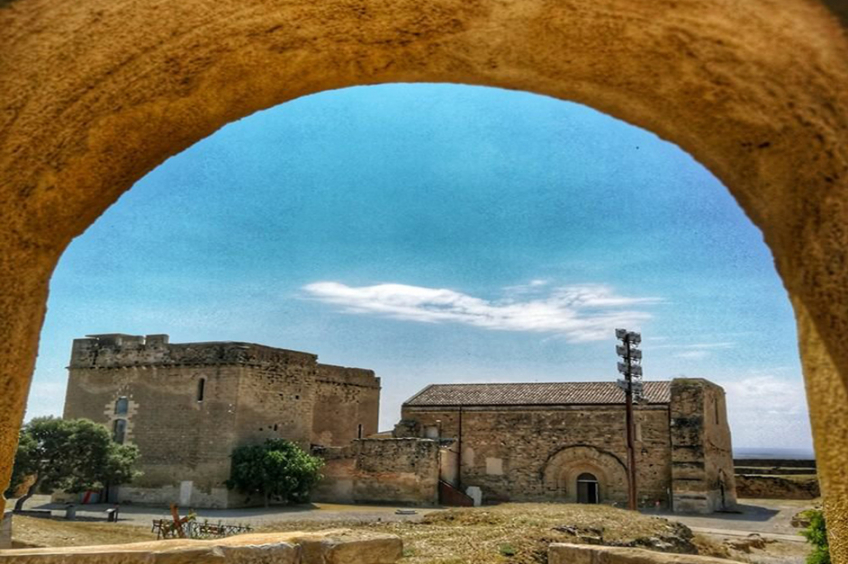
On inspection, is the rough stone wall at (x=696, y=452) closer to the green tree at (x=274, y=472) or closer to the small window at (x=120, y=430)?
the green tree at (x=274, y=472)

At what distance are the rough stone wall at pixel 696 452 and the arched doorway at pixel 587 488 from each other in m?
3.32

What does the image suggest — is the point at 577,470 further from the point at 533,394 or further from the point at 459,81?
the point at 459,81

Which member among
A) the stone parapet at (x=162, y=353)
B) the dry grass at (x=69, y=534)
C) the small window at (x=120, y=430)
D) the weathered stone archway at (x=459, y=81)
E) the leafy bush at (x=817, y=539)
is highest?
the stone parapet at (x=162, y=353)

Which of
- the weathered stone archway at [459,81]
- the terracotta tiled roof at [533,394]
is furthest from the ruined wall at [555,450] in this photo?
the weathered stone archway at [459,81]

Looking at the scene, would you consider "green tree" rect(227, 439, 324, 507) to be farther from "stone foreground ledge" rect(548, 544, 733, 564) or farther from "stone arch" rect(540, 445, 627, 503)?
"stone foreground ledge" rect(548, 544, 733, 564)

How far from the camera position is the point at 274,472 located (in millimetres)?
26156

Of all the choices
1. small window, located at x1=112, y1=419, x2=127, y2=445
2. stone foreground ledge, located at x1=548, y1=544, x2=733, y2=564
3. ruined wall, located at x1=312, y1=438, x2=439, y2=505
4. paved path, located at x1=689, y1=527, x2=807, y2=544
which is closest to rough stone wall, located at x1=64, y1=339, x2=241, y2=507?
small window, located at x1=112, y1=419, x2=127, y2=445

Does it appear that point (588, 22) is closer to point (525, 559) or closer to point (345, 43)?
point (345, 43)

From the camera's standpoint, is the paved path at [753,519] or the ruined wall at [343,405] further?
the ruined wall at [343,405]

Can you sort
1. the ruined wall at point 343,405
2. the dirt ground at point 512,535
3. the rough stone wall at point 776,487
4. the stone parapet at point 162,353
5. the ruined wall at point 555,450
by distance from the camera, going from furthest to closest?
the rough stone wall at point 776,487
the ruined wall at point 343,405
the ruined wall at point 555,450
the stone parapet at point 162,353
the dirt ground at point 512,535

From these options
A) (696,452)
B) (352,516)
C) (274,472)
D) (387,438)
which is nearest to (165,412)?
(274,472)

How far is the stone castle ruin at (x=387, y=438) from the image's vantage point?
88.8 feet

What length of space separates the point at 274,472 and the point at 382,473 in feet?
15.5

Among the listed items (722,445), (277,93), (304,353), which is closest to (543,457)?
(722,445)
